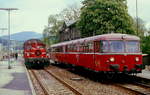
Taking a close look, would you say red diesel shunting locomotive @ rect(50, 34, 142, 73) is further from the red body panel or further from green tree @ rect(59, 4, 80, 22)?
green tree @ rect(59, 4, 80, 22)

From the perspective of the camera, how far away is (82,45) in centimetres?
2594

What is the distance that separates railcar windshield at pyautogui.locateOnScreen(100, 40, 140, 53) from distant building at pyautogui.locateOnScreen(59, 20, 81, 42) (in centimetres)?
5554

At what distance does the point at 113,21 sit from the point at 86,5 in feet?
18.9

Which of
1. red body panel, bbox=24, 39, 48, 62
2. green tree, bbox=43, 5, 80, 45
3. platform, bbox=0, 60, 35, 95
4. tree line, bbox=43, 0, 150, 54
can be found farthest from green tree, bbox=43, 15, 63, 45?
platform, bbox=0, 60, 35, 95

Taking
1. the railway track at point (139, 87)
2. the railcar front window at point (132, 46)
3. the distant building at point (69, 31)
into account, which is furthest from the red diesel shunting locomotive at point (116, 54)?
the distant building at point (69, 31)

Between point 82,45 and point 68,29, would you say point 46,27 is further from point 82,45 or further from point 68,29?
point 82,45

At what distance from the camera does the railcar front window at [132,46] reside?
21094 mm

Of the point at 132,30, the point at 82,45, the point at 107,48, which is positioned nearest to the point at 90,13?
the point at 132,30

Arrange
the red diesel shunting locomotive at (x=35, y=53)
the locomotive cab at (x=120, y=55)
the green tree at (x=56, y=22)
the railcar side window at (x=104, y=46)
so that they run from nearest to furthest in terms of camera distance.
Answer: the locomotive cab at (x=120, y=55)
the railcar side window at (x=104, y=46)
the red diesel shunting locomotive at (x=35, y=53)
the green tree at (x=56, y=22)

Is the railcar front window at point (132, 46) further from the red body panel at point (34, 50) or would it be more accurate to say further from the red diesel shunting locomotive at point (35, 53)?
the red body panel at point (34, 50)

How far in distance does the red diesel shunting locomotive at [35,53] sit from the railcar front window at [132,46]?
1823 centimetres

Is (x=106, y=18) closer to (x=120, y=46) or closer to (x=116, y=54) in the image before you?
(x=120, y=46)

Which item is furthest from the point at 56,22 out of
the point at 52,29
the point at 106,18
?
the point at 106,18

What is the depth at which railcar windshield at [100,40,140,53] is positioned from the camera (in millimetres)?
20812
